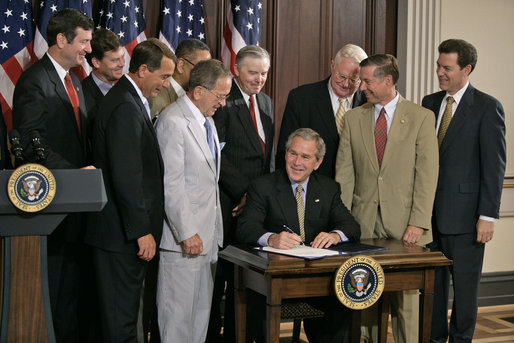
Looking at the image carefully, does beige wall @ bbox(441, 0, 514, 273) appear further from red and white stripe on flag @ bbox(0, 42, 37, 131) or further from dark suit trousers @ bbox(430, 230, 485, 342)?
red and white stripe on flag @ bbox(0, 42, 37, 131)

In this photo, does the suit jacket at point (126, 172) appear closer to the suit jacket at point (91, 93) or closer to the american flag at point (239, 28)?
the suit jacket at point (91, 93)

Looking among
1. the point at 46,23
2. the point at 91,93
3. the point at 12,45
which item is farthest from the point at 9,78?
the point at 91,93

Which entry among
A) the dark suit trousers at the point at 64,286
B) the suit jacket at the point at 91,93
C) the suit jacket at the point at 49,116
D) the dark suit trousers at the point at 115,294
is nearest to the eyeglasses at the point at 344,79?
the suit jacket at the point at 91,93

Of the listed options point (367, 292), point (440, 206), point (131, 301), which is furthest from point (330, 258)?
point (440, 206)

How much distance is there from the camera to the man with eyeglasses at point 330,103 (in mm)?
4168

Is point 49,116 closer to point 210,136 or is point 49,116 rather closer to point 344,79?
point 210,136

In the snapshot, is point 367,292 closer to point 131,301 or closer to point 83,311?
point 131,301

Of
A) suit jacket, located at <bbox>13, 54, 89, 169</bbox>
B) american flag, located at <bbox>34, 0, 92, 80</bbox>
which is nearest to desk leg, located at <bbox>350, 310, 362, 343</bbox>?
suit jacket, located at <bbox>13, 54, 89, 169</bbox>

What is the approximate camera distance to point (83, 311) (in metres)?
3.97

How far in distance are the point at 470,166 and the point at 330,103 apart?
967 millimetres

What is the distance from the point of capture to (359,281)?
303cm

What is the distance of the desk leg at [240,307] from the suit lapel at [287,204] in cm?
41

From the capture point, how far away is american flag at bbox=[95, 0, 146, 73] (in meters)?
4.60

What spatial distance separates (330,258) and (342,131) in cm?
115
